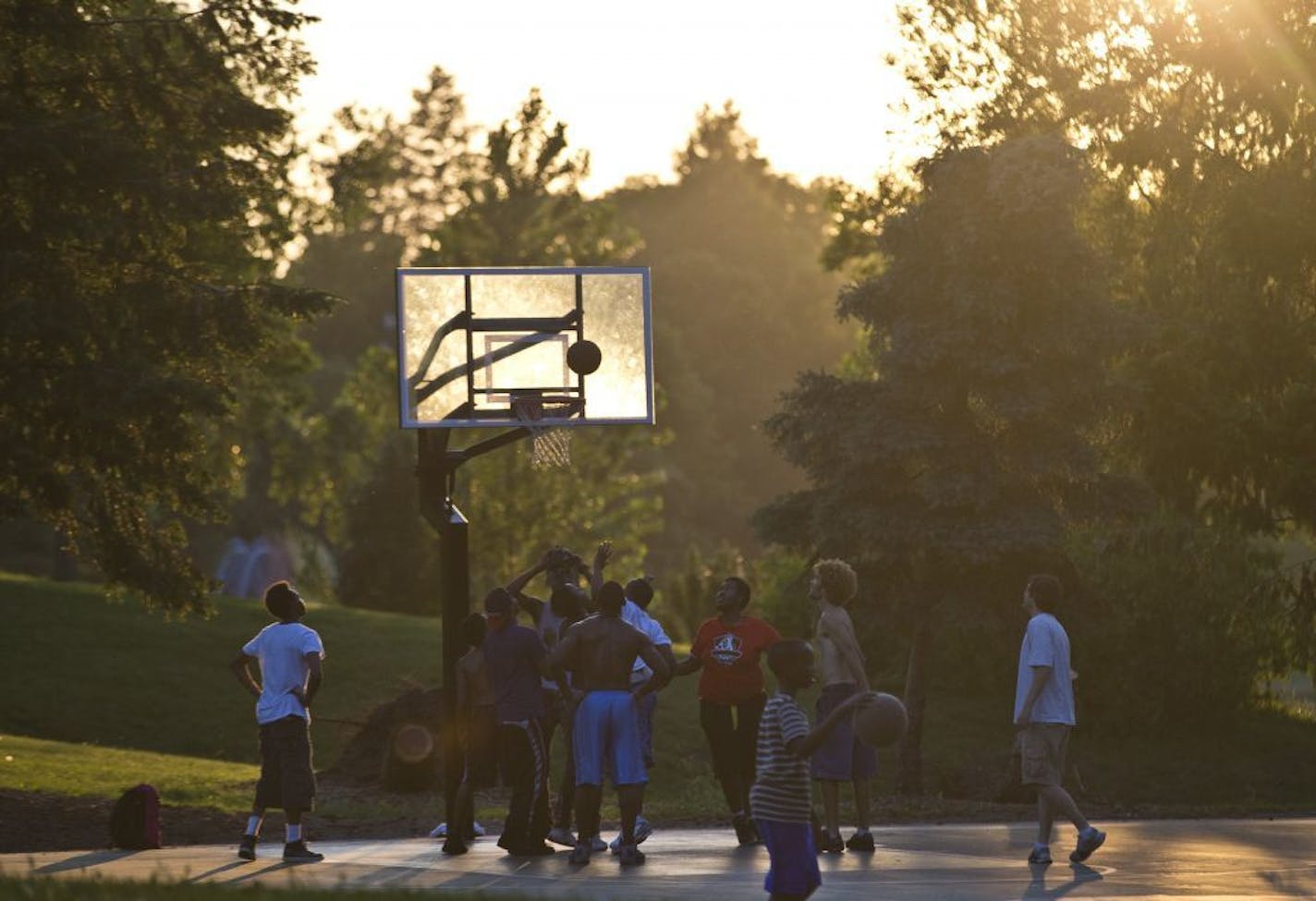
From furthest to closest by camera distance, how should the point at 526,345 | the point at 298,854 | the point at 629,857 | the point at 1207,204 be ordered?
1. the point at 1207,204
2. the point at 526,345
3. the point at 298,854
4. the point at 629,857

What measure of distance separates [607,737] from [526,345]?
5.52 meters

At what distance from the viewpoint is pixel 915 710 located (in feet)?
95.3

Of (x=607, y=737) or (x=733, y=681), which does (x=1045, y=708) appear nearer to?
(x=733, y=681)

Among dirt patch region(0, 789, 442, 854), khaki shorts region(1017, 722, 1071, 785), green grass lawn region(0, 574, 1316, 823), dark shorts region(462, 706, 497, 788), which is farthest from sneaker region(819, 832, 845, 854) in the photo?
green grass lawn region(0, 574, 1316, 823)

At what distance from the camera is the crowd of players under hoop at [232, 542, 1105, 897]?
15445 millimetres

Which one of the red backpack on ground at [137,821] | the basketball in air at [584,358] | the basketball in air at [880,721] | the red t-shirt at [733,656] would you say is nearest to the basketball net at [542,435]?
the basketball in air at [584,358]

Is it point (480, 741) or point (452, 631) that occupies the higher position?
point (452, 631)

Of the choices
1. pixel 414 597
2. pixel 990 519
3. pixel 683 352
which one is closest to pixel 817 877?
pixel 990 519

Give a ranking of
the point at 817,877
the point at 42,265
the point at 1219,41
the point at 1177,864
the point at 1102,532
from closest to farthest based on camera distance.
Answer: the point at 817,877, the point at 1177,864, the point at 42,265, the point at 1219,41, the point at 1102,532

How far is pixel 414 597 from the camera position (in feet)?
166

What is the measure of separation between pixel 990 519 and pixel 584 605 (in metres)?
13.3

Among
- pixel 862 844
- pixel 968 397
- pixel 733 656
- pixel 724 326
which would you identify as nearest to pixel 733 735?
pixel 733 656

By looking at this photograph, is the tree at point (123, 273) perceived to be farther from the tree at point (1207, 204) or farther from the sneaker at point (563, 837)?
the tree at point (1207, 204)

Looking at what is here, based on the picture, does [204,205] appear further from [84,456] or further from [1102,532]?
[1102,532]
